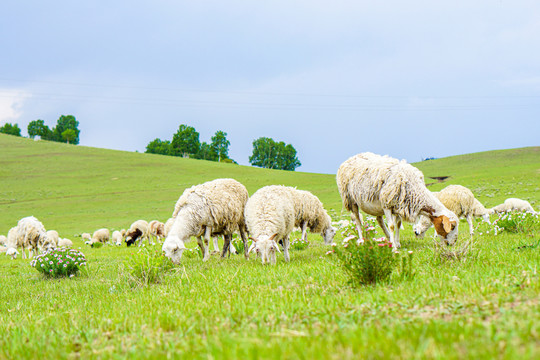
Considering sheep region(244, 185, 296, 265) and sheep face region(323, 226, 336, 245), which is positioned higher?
sheep region(244, 185, 296, 265)

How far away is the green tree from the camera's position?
129 metres

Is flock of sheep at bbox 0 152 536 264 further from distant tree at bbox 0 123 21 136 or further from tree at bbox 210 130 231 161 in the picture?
distant tree at bbox 0 123 21 136

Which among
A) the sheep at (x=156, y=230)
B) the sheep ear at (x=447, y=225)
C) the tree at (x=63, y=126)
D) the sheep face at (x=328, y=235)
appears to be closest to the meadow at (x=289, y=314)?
the sheep ear at (x=447, y=225)

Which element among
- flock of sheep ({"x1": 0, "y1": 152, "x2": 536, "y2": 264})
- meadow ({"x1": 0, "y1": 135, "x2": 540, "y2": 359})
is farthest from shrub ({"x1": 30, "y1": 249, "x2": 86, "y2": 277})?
flock of sheep ({"x1": 0, "y1": 152, "x2": 536, "y2": 264})

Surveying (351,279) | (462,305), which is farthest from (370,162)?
(462,305)

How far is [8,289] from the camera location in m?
9.09

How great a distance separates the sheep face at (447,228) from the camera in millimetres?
9036

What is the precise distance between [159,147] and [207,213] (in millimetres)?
113316

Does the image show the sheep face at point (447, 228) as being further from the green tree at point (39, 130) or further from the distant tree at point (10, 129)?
the distant tree at point (10, 129)

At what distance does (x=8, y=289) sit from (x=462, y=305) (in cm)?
965

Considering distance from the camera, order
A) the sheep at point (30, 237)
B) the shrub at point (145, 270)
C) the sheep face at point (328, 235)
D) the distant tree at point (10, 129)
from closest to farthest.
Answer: the shrub at point (145, 270)
the sheep face at point (328, 235)
the sheep at point (30, 237)
the distant tree at point (10, 129)

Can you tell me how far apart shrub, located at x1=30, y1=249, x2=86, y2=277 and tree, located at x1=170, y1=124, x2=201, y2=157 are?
101578 millimetres

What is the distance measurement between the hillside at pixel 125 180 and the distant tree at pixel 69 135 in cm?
2413

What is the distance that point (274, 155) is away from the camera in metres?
112
